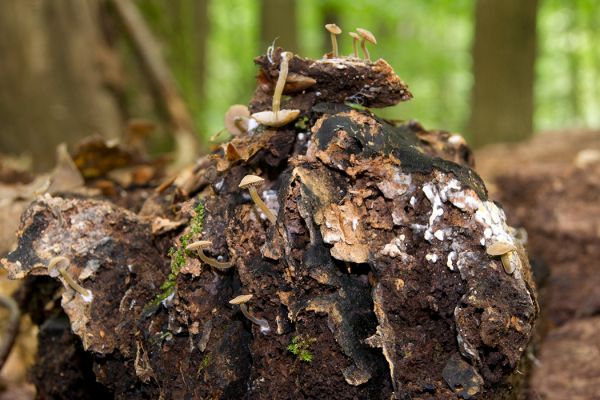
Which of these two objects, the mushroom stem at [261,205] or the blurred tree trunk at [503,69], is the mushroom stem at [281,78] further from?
the blurred tree trunk at [503,69]

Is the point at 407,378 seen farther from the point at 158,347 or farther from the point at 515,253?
the point at 158,347

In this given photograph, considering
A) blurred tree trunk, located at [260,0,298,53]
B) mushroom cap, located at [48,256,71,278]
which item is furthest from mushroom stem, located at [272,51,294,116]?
blurred tree trunk, located at [260,0,298,53]

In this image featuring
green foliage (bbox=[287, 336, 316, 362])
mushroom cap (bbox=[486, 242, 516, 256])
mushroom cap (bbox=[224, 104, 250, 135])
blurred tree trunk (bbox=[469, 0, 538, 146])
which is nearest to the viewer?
mushroom cap (bbox=[486, 242, 516, 256])

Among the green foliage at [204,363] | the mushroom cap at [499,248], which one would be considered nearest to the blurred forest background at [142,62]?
the green foliage at [204,363]

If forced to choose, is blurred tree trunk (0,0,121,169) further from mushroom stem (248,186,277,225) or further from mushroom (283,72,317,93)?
mushroom stem (248,186,277,225)

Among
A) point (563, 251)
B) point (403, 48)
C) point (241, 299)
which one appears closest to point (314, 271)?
point (241, 299)

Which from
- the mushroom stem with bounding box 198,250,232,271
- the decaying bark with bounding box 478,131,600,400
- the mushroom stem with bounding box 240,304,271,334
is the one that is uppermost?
the mushroom stem with bounding box 198,250,232,271

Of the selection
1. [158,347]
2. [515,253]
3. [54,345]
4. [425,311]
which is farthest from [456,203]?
[54,345]
